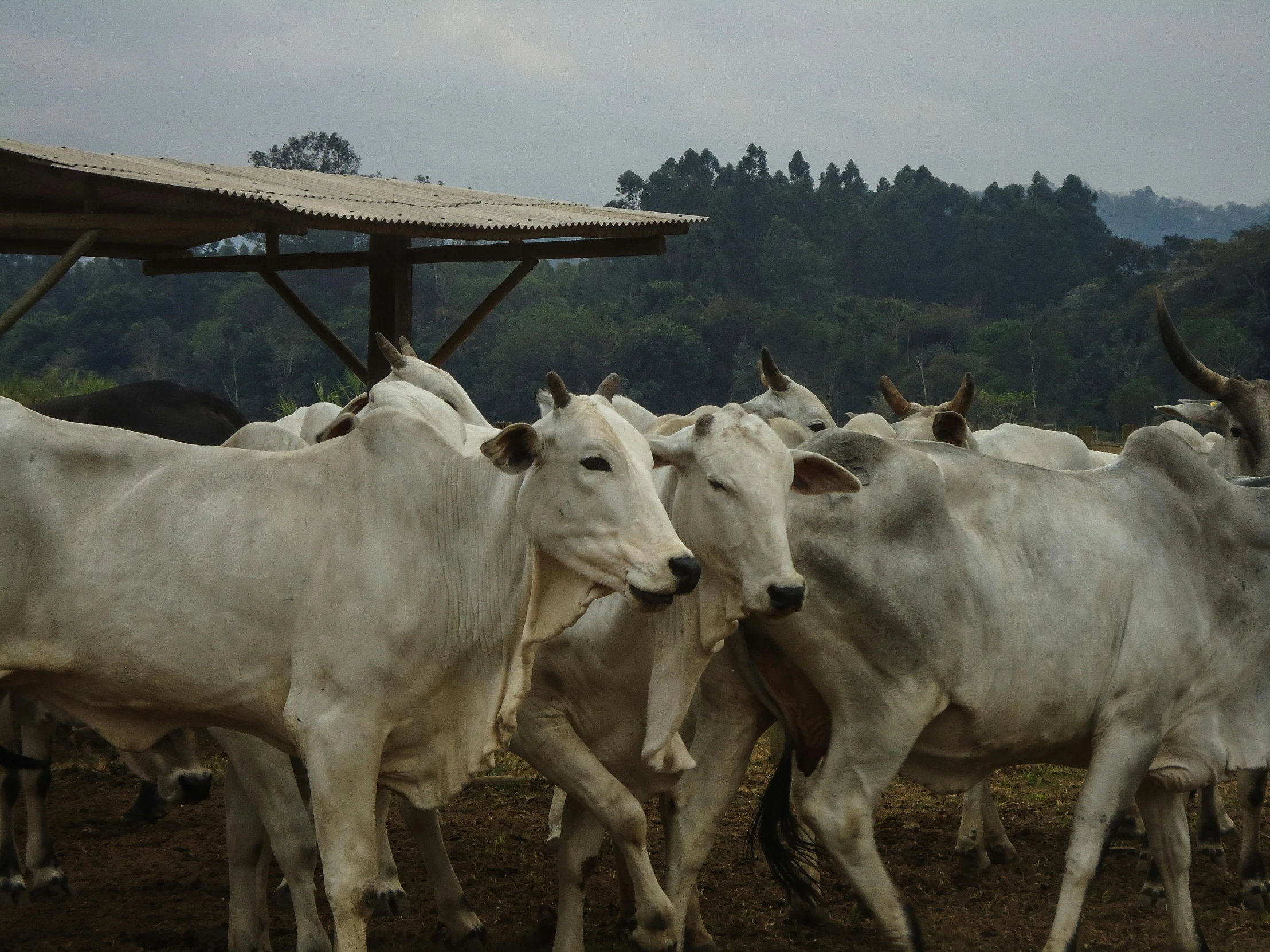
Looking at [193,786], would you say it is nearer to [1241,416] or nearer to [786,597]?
[786,597]

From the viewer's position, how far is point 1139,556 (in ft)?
14.8

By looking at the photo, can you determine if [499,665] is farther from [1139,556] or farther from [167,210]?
[167,210]

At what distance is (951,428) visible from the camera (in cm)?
560

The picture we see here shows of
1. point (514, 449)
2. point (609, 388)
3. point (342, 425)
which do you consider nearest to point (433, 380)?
point (342, 425)

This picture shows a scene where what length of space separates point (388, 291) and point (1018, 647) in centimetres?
567

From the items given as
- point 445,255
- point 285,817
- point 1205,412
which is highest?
point 445,255

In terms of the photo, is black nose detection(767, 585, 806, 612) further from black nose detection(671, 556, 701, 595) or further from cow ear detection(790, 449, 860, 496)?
cow ear detection(790, 449, 860, 496)

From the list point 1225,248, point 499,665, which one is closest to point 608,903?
point 499,665

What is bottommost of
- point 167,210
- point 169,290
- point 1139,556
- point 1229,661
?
point 169,290

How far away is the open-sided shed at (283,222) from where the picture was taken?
7.04 meters

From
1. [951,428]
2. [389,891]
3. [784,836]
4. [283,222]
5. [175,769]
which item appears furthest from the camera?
[283,222]

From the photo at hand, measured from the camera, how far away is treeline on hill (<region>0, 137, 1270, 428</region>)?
37.3 m

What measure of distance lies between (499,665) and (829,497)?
1.19m

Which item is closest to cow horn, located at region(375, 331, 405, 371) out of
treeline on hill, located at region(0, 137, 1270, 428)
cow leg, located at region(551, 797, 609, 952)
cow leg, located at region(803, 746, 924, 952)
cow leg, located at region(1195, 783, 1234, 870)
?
cow leg, located at region(551, 797, 609, 952)
